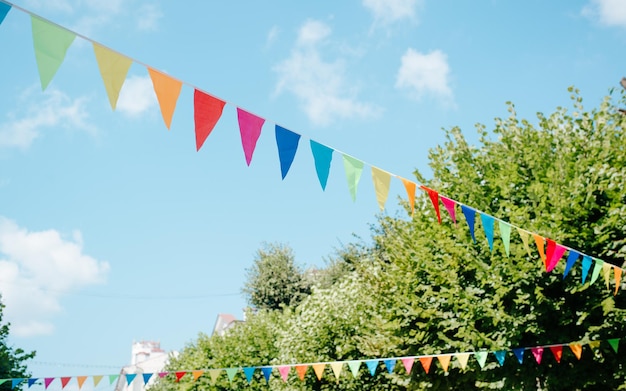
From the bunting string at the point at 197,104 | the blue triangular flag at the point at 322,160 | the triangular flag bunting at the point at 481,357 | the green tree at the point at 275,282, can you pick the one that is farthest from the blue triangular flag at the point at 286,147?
the green tree at the point at 275,282

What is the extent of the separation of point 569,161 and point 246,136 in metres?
7.39

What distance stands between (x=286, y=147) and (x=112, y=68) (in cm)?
187

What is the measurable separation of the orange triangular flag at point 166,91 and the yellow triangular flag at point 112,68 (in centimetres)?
35

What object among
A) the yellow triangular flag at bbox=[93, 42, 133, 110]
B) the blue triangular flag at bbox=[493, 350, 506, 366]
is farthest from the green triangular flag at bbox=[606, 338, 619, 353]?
the yellow triangular flag at bbox=[93, 42, 133, 110]

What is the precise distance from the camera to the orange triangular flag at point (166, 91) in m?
4.60

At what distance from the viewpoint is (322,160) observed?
591 cm

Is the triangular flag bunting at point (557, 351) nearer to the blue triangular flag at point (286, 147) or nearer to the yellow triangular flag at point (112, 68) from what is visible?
the blue triangular flag at point (286, 147)

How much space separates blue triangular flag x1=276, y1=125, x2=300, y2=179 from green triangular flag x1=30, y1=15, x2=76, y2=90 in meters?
2.17

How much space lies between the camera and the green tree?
108 feet

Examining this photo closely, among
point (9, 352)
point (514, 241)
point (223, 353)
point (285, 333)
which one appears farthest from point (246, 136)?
point (9, 352)

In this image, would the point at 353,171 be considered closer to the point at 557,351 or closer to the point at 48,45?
the point at 48,45

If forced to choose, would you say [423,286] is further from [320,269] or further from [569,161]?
[320,269]

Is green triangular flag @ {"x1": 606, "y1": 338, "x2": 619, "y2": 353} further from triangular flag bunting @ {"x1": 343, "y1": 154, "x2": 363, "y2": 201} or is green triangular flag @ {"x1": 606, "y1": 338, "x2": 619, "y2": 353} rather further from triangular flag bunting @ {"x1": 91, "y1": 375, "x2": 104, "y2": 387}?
triangular flag bunting @ {"x1": 91, "y1": 375, "x2": 104, "y2": 387}

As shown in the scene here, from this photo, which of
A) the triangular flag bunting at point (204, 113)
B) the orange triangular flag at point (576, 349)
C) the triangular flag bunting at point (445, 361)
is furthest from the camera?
the triangular flag bunting at point (445, 361)
